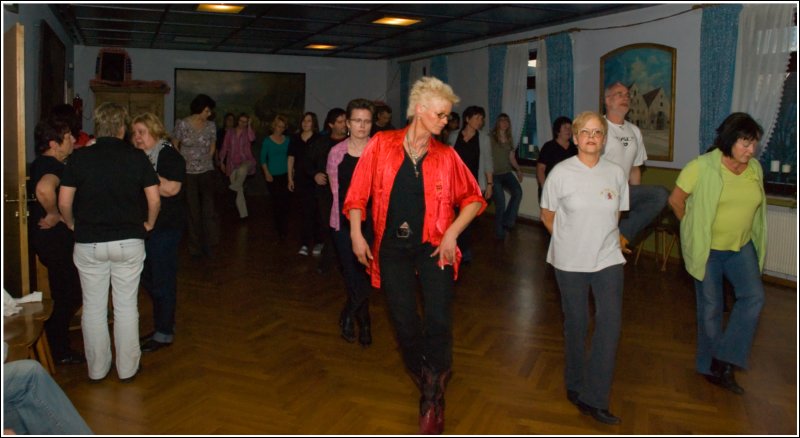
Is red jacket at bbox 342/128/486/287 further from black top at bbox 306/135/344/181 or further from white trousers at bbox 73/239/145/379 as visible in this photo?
black top at bbox 306/135/344/181

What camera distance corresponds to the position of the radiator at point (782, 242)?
6.78 metres

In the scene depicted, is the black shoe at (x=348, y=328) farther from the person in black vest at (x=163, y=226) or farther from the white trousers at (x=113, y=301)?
the white trousers at (x=113, y=301)

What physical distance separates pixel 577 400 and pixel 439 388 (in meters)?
0.71

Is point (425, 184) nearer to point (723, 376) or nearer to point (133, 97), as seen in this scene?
point (723, 376)

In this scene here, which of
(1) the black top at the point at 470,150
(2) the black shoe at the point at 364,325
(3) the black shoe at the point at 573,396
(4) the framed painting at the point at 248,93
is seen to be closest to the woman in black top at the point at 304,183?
(1) the black top at the point at 470,150

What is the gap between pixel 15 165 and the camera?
4328 mm

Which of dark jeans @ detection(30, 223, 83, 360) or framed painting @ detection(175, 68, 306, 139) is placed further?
framed painting @ detection(175, 68, 306, 139)

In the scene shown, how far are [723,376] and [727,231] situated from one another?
0.78m

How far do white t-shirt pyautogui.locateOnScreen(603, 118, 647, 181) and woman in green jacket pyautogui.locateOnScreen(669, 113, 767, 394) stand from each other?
3.02 feet

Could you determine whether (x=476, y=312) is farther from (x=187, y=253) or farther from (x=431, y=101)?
(x=187, y=253)

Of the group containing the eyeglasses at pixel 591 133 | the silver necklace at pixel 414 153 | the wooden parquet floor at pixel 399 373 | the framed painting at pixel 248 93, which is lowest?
the wooden parquet floor at pixel 399 373

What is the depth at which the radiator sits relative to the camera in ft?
22.2

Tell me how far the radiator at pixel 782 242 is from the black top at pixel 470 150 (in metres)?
2.81

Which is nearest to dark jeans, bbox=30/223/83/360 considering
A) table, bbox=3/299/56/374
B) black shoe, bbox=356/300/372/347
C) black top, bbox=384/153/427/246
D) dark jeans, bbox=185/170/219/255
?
table, bbox=3/299/56/374
